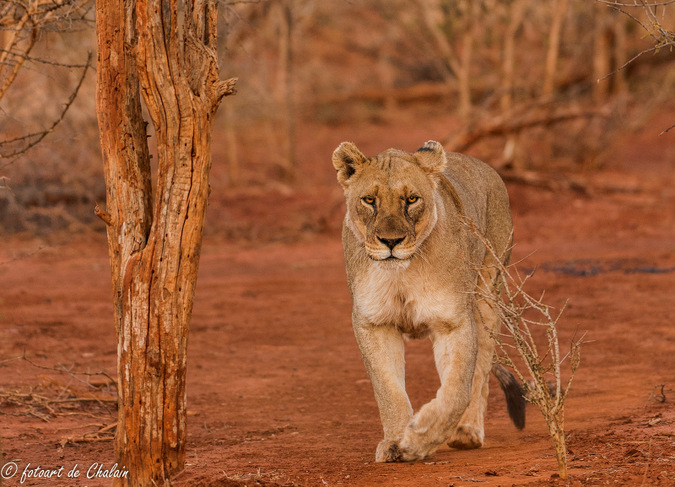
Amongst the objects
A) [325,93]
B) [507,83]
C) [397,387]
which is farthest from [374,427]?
[325,93]

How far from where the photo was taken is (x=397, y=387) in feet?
17.5

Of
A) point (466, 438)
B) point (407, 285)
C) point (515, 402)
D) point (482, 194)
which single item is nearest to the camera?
point (407, 285)

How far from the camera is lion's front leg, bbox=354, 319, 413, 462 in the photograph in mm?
5258

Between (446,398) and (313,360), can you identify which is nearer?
(446,398)

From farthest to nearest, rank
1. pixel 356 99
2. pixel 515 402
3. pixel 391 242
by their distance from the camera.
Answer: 1. pixel 356 99
2. pixel 515 402
3. pixel 391 242

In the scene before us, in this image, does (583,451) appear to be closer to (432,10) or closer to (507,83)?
(507,83)

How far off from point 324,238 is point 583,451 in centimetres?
1146

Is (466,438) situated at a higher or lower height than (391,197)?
lower

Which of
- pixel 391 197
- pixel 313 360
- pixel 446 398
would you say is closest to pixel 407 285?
pixel 391 197

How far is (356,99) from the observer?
94.7 feet

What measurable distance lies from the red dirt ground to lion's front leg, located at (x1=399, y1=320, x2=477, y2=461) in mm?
132

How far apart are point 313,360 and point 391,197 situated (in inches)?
158

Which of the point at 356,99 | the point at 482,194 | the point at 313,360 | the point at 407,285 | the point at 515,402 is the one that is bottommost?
the point at 313,360

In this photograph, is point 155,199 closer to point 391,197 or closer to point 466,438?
point 391,197
